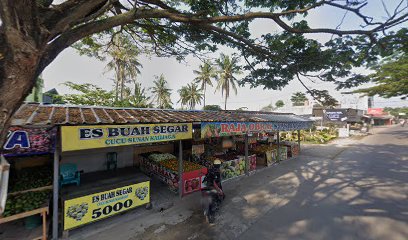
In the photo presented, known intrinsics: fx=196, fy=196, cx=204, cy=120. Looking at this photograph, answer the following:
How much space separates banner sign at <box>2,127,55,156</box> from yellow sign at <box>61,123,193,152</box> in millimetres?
795

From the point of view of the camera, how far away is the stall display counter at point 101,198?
5035 mm

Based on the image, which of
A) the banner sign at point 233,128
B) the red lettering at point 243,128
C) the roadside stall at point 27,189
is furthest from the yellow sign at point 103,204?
the red lettering at point 243,128

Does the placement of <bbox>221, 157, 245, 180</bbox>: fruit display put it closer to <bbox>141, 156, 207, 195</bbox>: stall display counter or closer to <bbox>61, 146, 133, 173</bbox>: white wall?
<bbox>141, 156, 207, 195</bbox>: stall display counter

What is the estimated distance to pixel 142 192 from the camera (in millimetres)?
6328

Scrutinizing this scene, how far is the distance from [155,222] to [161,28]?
261 inches

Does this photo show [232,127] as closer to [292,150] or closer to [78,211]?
[78,211]

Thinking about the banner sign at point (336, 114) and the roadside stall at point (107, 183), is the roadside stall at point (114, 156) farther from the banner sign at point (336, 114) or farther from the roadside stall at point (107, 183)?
the banner sign at point (336, 114)

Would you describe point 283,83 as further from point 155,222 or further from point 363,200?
point 155,222

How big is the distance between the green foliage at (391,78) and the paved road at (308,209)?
44.4 feet

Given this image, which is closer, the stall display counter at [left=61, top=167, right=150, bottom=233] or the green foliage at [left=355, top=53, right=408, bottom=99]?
the stall display counter at [left=61, top=167, right=150, bottom=233]

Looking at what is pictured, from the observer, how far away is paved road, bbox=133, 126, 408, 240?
516 cm

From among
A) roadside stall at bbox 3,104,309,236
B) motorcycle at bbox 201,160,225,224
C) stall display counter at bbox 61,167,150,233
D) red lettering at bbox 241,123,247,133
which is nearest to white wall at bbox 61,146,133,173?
roadside stall at bbox 3,104,309,236

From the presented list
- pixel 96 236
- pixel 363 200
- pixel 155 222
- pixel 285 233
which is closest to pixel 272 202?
pixel 285 233

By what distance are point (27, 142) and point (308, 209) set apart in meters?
8.21
